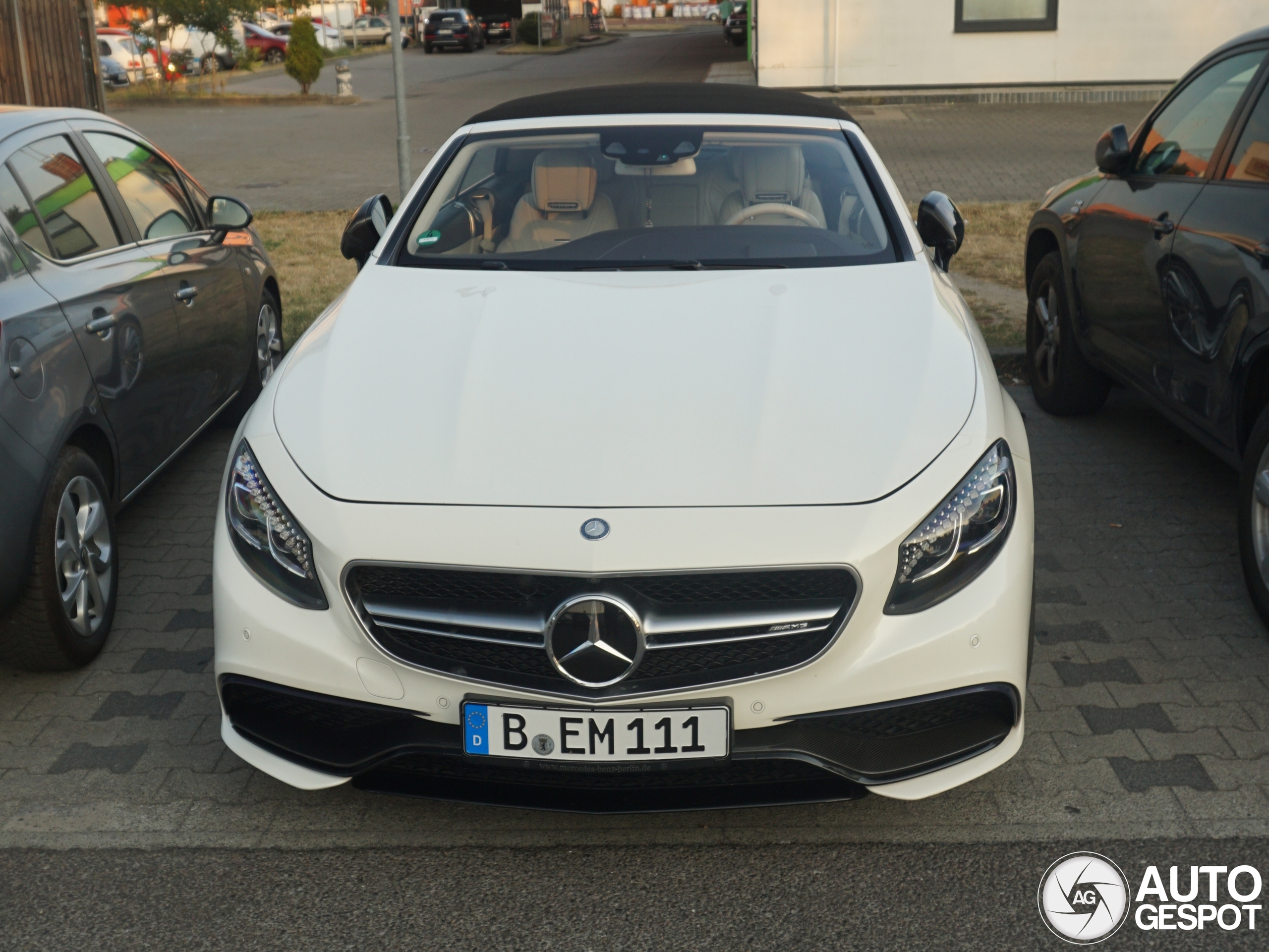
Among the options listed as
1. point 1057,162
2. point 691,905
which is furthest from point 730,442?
point 1057,162

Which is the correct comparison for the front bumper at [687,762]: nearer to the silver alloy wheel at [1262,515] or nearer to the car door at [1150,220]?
the silver alloy wheel at [1262,515]

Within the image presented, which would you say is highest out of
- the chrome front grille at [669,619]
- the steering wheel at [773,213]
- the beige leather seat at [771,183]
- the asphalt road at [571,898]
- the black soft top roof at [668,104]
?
the black soft top roof at [668,104]

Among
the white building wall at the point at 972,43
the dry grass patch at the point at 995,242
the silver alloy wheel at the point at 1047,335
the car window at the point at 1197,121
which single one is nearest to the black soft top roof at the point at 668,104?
the car window at the point at 1197,121

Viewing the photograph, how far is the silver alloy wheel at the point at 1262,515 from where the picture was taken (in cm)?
Answer: 389

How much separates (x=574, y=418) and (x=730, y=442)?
0.37m

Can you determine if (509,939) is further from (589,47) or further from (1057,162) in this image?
(589,47)

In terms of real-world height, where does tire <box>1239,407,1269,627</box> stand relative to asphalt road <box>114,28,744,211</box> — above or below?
above

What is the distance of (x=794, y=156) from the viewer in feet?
14.4

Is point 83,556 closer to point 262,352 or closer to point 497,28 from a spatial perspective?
point 262,352

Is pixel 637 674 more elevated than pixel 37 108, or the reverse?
pixel 37 108

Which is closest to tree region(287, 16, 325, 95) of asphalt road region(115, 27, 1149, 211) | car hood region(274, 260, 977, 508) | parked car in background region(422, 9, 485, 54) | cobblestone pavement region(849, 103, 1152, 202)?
asphalt road region(115, 27, 1149, 211)

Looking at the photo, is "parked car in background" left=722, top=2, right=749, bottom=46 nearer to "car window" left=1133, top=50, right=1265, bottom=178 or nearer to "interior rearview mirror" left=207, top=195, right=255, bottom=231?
"car window" left=1133, top=50, right=1265, bottom=178

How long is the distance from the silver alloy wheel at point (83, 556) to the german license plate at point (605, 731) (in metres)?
1.68

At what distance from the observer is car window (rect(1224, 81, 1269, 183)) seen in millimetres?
4270
